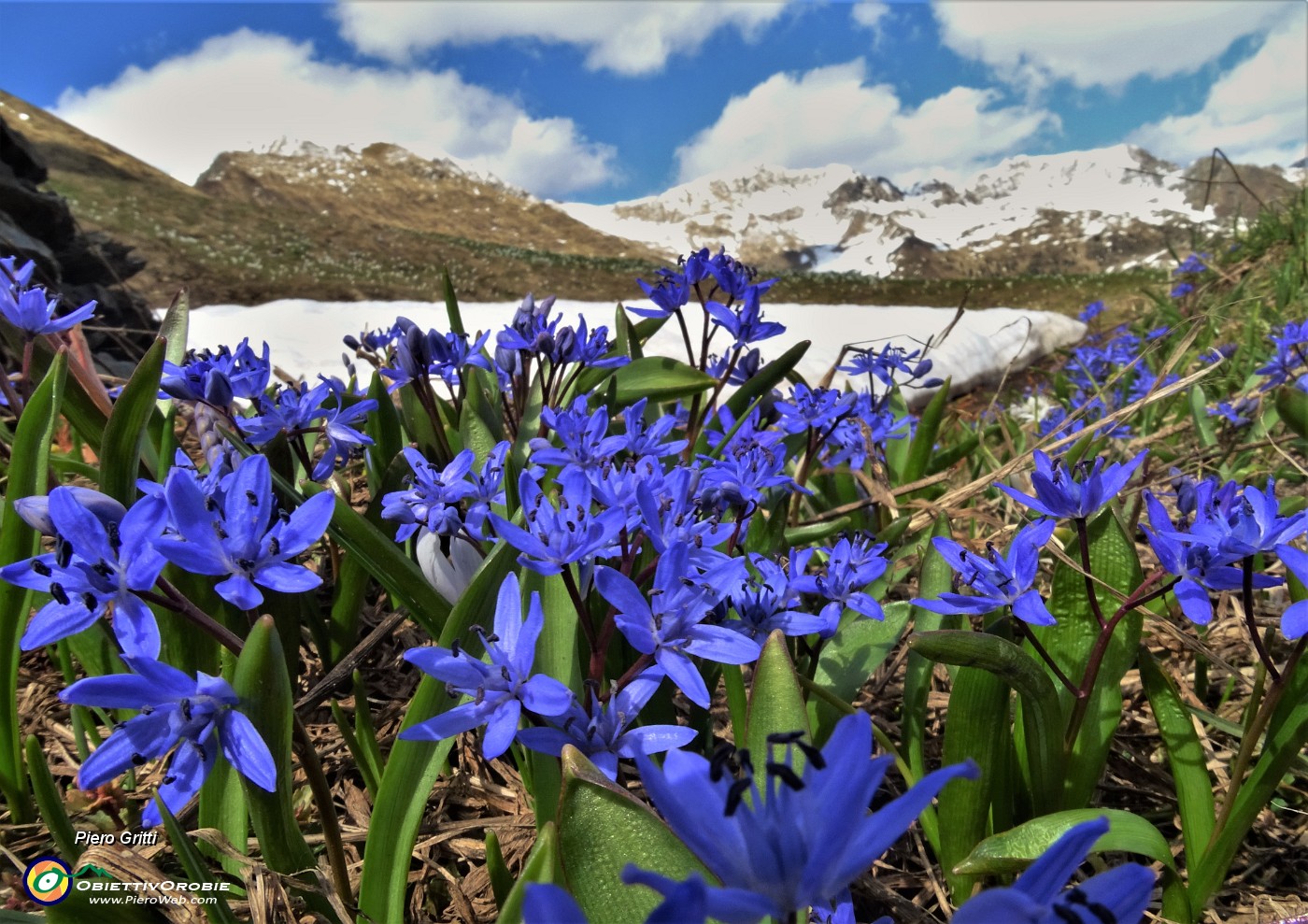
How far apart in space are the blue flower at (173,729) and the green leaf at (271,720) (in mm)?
23

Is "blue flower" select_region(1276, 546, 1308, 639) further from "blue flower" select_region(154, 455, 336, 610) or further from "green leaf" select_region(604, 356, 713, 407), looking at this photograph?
"green leaf" select_region(604, 356, 713, 407)

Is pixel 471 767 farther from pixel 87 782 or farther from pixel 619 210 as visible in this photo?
pixel 619 210

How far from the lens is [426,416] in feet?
6.92

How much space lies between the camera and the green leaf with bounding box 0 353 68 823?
1348mm

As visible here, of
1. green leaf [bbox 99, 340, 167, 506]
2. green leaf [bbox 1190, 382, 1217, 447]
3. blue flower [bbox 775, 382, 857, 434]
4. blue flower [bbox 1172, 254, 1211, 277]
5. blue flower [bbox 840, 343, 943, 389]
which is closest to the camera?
green leaf [bbox 99, 340, 167, 506]

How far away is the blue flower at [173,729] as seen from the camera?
2.69 feet

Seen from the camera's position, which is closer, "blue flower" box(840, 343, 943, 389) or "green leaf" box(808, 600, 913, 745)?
"green leaf" box(808, 600, 913, 745)

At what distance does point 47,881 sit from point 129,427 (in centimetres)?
70

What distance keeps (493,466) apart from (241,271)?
17.0 metres

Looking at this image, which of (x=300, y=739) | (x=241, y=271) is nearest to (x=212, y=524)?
(x=300, y=739)

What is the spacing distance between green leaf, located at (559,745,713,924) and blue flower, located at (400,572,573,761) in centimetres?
11

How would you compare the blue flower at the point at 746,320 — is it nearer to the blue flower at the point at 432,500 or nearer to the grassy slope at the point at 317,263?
the blue flower at the point at 432,500

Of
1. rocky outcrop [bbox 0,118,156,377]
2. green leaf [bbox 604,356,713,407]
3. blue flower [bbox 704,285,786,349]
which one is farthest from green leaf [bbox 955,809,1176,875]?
rocky outcrop [bbox 0,118,156,377]

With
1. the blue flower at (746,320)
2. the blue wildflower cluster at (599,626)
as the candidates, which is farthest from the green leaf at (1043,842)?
the blue flower at (746,320)
